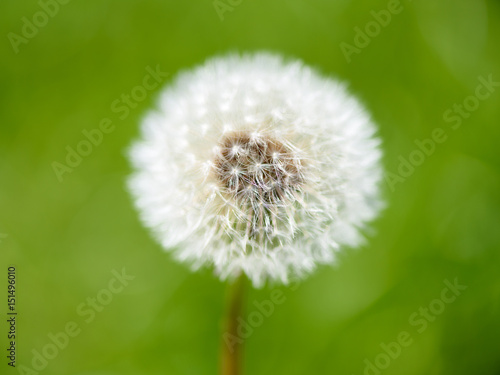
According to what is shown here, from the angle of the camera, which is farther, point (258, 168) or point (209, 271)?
point (209, 271)

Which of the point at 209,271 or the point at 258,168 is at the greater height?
the point at 258,168

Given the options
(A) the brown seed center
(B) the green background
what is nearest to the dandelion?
(A) the brown seed center

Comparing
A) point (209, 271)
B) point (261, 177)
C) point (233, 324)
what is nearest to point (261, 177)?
point (261, 177)

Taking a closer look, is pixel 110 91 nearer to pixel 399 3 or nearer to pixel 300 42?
pixel 300 42

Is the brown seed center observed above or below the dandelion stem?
above

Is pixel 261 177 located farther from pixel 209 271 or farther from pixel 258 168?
pixel 209 271

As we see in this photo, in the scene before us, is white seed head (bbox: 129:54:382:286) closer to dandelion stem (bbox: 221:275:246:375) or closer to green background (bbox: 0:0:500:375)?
dandelion stem (bbox: 221:275:246:375)
